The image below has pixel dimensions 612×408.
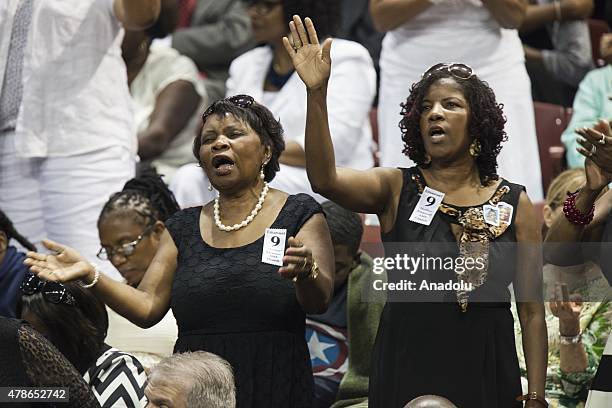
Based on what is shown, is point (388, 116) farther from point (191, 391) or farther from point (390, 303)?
point (191, 391)

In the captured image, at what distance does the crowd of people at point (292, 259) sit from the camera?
4.13m

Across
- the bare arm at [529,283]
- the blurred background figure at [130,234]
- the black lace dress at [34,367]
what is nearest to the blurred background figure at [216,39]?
the blurred background figure at [130,234]

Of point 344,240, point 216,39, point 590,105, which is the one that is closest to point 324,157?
point 344,240

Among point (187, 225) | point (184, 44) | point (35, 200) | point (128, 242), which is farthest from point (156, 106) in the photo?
point (187, 225)

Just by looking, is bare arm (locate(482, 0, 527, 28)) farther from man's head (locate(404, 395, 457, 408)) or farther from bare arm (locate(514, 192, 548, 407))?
man's head (locate(404, 395, 457, 408))

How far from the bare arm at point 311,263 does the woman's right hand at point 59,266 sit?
658 millimetres

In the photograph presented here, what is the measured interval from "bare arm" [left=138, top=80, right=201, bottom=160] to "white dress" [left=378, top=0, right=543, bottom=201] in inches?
60.6

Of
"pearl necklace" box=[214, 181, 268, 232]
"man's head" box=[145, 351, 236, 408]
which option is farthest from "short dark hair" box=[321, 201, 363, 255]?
"man's head" box=[145, 351, 236, 408]

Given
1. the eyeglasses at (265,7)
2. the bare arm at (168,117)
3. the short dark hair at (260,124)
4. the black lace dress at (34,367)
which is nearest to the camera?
the black lace dress at (34,367)

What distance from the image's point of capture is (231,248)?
14.1 feet

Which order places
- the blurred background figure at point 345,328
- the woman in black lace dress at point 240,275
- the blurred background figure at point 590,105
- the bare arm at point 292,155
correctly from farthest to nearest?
the blurred background figure at point 590,105, the bare arm at point 292,155, the blurred background figure at point 345,328, the woman in black lace dress at point 240,275

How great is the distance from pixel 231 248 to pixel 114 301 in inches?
16.1

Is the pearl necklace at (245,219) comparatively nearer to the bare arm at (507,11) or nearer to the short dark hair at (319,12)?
the bare arm at (507,11)

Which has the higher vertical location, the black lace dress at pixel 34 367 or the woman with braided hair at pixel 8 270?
the black lace dress at pixel 34 367
